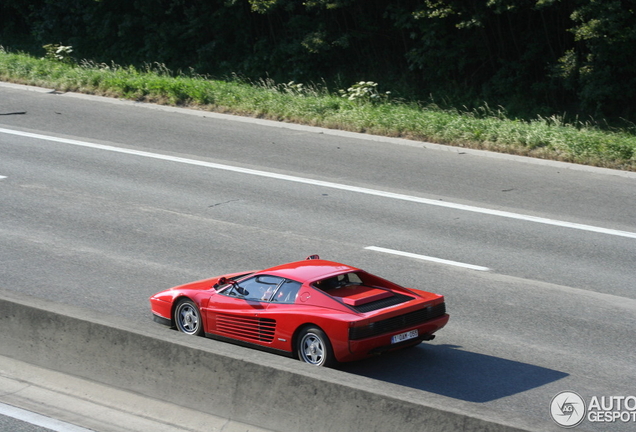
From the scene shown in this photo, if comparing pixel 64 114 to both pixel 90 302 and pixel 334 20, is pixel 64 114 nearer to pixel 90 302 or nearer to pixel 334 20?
pixel 90 302

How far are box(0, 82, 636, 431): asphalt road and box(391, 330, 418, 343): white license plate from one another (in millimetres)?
389

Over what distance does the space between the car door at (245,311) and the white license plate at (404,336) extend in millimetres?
1265

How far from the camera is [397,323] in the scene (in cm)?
809

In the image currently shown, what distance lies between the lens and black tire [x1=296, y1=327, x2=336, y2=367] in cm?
784

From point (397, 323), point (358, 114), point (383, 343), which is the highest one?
point (358, 114)

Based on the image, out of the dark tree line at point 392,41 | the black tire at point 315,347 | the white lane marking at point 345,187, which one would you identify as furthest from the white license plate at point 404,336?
the dark tree line at point 392,41

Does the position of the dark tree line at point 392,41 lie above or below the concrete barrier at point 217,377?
above

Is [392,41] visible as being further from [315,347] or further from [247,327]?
[315,347]

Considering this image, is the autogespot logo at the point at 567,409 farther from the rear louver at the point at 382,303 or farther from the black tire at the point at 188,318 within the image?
the black tire at the point at 188,318

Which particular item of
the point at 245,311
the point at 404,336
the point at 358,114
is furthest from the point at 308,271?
the point at 358,114

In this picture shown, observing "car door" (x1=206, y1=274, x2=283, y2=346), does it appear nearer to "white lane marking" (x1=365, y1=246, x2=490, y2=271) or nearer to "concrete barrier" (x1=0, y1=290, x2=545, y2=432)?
"concrete barrier" (x1=0, y1=290, x2=545, y2=432)

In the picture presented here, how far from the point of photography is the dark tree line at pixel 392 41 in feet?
80.7

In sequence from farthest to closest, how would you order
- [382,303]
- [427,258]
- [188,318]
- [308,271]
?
[427,258], [188,318], [308,271], [382,303]

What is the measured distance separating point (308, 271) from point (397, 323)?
1156 mm
